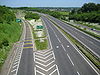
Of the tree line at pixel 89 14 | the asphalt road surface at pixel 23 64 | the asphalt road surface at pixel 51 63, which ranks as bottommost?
the asphalt road surface at pixel 23 64

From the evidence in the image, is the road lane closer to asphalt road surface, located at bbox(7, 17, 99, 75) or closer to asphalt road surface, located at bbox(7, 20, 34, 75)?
asphalt road surface, located at bbox(7, 17, 99, 75)

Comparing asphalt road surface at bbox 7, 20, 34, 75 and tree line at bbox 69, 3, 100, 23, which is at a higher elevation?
tree line at bbox 69, 3, 100, 23

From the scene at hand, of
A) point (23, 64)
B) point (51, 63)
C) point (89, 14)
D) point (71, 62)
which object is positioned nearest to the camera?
point (51, 63)

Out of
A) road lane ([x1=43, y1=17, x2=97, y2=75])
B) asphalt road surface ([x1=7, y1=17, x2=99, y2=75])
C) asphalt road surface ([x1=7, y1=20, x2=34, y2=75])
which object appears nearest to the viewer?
road lane ([x1=43, y1=17, x2=97, y2=75])

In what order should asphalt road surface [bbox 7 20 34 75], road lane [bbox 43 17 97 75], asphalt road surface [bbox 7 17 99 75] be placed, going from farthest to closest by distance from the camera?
1. asphalt road surface [bbox 7 20 34 75]
2. asphalt road surface [bbox 7 17 99 75]
3. road lane [bbox 43 17 97 75]

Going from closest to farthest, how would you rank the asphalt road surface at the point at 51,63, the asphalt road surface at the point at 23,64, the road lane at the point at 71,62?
the road lane at the point at 71,62, the asphalt road surface at the point at 51,63, the asphalt road surface at the point at 23,64

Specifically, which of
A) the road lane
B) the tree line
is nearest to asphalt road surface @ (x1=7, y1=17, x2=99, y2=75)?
the road lane

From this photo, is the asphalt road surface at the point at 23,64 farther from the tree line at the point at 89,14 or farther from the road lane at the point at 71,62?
the tree line at the point at 89,14

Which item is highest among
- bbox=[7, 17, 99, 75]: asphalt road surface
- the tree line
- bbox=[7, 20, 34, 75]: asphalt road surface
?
A: the tree line

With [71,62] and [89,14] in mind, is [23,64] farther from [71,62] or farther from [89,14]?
[89,14]

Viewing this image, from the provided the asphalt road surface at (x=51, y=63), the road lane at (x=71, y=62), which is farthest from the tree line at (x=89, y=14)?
the asphalt road surface at (x=51, y=63)

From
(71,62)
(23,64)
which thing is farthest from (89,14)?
(23,64)

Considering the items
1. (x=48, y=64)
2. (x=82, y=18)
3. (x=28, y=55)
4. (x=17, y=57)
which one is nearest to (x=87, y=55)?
(x=48, y=64)

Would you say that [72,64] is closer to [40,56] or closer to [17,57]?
[40,56]
